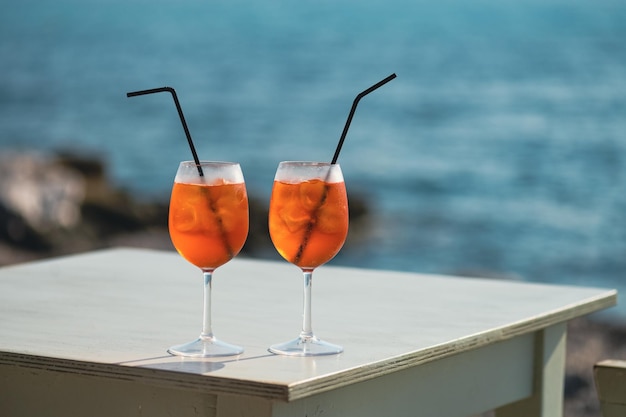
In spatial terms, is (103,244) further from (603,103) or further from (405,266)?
(603,103)

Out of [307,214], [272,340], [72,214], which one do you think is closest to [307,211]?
[307,214]

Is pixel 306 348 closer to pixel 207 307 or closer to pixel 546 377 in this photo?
pixel 207 307

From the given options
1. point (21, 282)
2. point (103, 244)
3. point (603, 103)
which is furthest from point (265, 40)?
point (21, 282)

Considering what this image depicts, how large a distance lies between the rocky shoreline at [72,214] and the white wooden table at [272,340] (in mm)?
4478

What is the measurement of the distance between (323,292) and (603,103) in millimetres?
14425

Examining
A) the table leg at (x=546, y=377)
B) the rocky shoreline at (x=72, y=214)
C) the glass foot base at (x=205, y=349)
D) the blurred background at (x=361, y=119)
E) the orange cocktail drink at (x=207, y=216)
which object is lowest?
the table leg at (x=546, y=377)

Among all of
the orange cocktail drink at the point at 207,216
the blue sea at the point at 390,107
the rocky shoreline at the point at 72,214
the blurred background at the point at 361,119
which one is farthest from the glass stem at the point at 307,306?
the blue sea at the point at 390,107

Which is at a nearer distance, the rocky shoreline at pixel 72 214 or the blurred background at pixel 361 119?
the rocky shoreline at pixel 72 214

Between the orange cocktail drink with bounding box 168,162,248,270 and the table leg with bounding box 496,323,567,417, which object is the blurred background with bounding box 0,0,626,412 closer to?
the table leg with bounding box 496,323,567,417

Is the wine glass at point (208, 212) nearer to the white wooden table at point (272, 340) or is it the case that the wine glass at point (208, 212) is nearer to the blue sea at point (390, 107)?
the white wooden table at point (272, 340)

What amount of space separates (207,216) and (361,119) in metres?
13.8

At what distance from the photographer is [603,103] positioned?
52.3 ft

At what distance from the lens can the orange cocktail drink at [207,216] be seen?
1.48m

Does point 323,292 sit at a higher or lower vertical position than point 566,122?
lower
